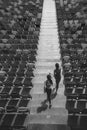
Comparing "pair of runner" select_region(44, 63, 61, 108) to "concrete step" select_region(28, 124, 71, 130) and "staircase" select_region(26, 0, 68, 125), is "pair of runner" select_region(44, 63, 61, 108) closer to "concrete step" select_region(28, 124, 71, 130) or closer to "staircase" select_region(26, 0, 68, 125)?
"staircase" select_region(26, 0, 68, 125)

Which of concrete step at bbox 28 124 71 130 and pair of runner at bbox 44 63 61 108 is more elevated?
pair of runner at bbox 44 63 61 108

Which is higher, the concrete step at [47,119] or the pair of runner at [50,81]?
the pair of runner at [50,81]

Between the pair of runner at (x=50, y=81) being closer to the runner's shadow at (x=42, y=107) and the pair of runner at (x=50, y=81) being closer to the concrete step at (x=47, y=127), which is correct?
the runner's shadow at (x=42, y=107)

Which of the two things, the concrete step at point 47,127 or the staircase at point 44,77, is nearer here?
the concrete step at point 47,127

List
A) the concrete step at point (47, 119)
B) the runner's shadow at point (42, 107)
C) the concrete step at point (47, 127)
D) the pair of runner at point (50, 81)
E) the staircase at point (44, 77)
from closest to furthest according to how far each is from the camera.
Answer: the concrete step at point (47, 127)
the concrete step at point (47, 119)
the staircase at point (44, 77)
the pair of runner at point (50, 81)
the runner's shadow at point (42, 107)

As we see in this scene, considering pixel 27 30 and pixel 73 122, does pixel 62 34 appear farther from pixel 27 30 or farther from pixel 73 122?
pixel 73 122

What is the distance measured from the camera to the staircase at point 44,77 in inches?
582

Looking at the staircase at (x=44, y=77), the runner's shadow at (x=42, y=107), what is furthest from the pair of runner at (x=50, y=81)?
the staircase at (x=44, y=77)

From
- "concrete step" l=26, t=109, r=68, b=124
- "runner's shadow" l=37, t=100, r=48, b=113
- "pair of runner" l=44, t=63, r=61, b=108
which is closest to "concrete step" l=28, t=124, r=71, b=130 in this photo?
"concrete step" l=26, t=109, r=68, b=124

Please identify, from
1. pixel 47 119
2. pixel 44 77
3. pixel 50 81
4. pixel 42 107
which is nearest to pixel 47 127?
pixel 47 119

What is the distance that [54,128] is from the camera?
13.7 metres

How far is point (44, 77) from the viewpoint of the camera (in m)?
18.9

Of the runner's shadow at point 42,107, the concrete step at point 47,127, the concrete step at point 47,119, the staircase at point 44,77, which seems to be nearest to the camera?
the concrete step at point 47,127

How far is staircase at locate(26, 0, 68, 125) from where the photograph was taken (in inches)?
582
